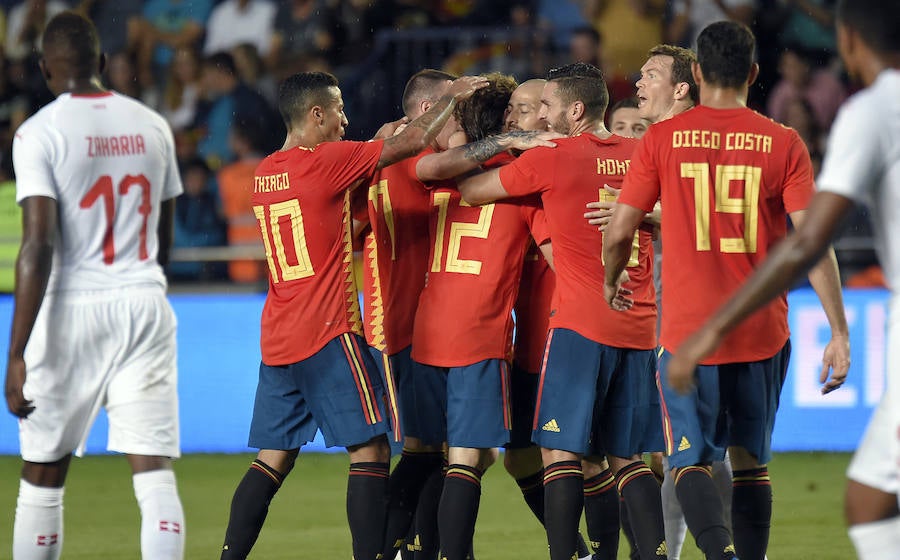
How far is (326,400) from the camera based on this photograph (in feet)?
18.6

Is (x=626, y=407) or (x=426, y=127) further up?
(x=426, y=127)

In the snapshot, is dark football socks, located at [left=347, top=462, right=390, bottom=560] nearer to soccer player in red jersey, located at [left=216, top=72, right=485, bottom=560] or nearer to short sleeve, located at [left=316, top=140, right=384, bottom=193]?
soccer player in red jersey, located at [left=216, top=72, right=485, bottom=560]

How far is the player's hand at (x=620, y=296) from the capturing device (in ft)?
17.4

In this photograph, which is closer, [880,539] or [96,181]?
[880,539]

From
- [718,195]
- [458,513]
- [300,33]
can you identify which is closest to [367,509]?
[458,513]

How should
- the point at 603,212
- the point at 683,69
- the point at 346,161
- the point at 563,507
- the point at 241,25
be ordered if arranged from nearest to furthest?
1. the point at 563,507
2. the point at 603,212
3. the point at 346,161
4. the point at 683,69
5. the point at 241,25

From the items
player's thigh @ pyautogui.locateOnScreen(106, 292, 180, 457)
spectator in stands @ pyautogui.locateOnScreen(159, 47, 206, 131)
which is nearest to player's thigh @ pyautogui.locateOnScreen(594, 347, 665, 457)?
player's thigh @ pyautogui.locateOnScreen(106, 292, 180, 457)

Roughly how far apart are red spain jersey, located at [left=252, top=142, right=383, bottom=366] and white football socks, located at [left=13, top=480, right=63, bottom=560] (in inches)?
50.8

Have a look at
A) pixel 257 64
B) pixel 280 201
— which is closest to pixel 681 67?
pixel 280 201

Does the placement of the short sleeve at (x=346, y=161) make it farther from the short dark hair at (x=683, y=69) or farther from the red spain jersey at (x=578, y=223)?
the short dark hair at (x=683, y=69)

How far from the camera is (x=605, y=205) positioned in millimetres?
5582

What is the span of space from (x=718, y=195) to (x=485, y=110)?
146 cm

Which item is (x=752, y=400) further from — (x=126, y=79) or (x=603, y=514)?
(x=126, y=79)

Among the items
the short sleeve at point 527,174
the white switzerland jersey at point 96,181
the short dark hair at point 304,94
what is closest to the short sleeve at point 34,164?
the white switzerland jersey at point 96,181
